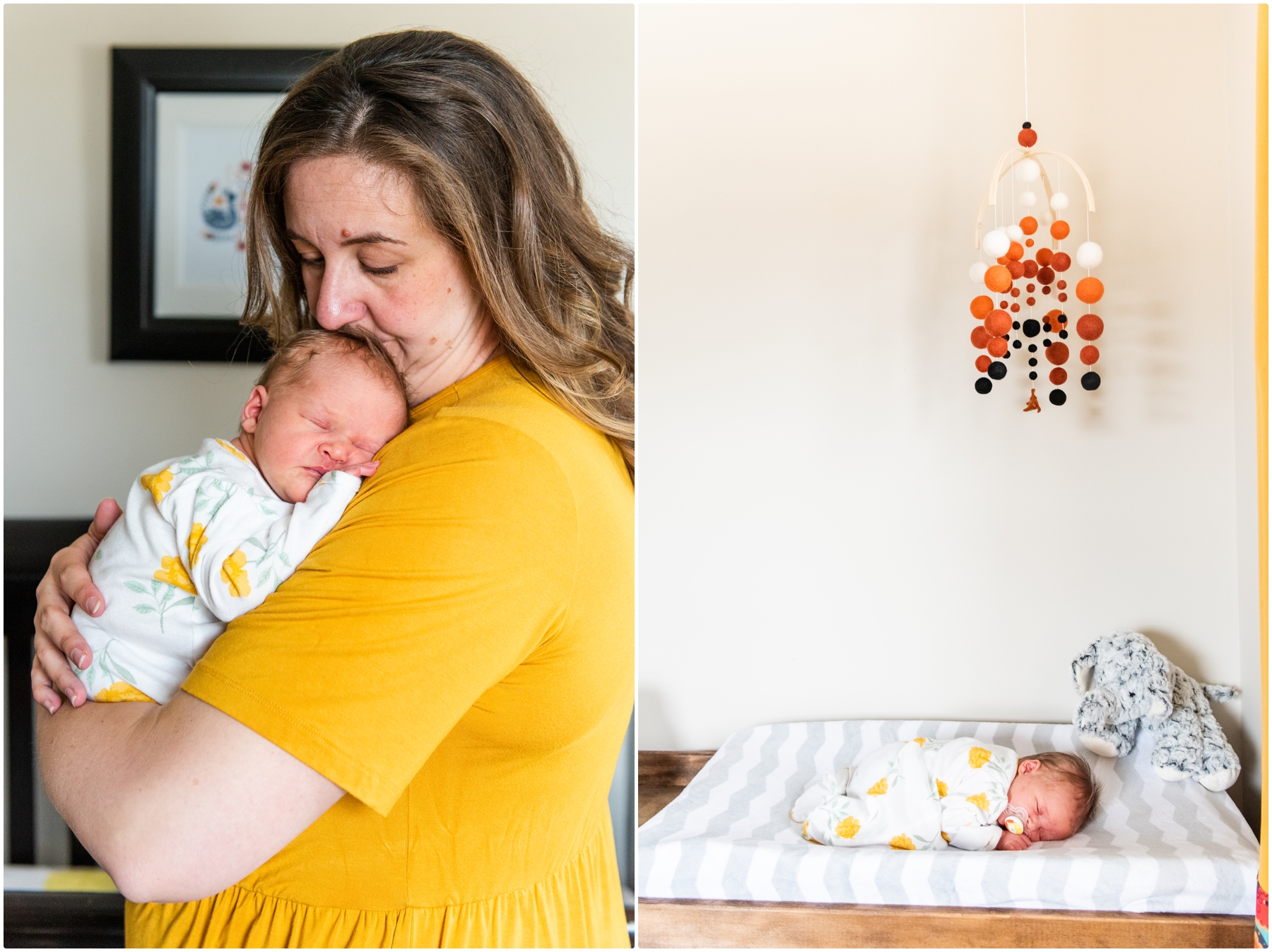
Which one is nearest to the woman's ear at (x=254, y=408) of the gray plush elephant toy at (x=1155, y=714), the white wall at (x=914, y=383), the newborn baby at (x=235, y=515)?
the newborn baby at (x=235, y=515)

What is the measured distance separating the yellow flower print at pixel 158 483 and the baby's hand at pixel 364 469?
183 millimetres

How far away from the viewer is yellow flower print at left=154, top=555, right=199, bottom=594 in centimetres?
91

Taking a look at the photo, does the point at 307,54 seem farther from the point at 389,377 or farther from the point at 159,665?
the point at 159,665

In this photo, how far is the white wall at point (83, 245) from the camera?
122 centimetres

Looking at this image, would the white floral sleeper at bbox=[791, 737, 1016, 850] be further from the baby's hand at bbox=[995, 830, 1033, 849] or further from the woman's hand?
the woman's hand

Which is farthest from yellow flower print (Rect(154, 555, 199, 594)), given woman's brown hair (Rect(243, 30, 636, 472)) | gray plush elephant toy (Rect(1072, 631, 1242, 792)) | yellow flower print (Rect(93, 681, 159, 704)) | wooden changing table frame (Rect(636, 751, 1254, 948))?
gray plush elephant toy (Rect(1072, 631, 1242, 792))

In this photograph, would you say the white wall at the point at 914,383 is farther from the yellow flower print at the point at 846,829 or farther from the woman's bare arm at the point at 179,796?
the woman's bare arm at the point at 179,796

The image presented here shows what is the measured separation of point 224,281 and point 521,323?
55 centimetres

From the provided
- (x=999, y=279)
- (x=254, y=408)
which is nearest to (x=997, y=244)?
(x=999, y=279)

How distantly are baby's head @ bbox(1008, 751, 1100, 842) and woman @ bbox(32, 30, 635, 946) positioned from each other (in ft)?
3.39

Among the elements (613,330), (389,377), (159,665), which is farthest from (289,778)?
(613,330)

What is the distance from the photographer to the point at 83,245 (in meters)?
1.26

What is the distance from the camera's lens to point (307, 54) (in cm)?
122

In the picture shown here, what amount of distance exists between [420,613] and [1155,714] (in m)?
1.73
